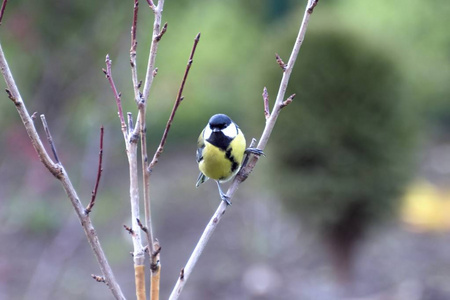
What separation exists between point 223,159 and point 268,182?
10.3ft

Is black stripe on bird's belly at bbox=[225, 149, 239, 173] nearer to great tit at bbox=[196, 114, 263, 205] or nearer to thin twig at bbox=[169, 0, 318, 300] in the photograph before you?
great tit at bbox=[196, 114, 263, 205]

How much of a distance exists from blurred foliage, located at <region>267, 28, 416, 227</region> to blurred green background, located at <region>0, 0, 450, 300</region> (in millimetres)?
11

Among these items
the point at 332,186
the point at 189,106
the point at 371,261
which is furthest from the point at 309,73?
the point at 189,106

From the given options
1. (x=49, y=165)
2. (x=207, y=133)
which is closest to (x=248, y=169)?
(x=49, y=165)

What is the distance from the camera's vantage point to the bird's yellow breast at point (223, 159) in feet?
8.79

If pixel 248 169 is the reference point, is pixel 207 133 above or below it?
above

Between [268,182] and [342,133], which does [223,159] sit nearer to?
[342,133]

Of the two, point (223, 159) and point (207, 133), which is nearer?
point (223, 159)

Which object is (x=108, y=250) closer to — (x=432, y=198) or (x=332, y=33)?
(x=332, y=33)

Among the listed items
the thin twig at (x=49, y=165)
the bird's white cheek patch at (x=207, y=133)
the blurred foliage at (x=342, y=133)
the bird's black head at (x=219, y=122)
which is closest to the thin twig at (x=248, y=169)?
the thin twig at (x=49, y=165)

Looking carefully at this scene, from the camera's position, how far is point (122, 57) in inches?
239

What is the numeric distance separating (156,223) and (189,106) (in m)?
3.79

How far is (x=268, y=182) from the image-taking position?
583 centimetres

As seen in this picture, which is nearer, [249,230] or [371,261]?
[371,261]
